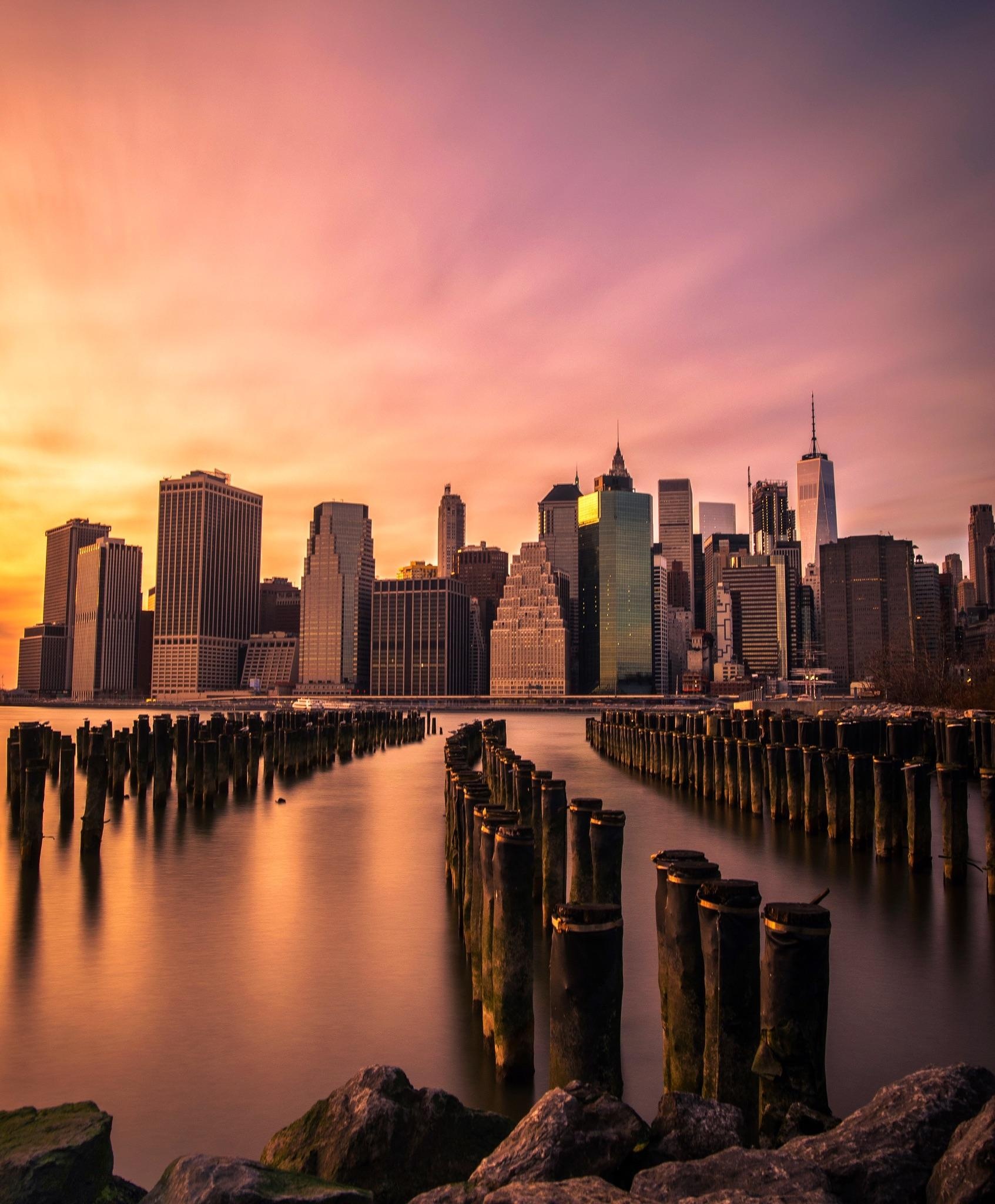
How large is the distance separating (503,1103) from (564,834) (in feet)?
17.4

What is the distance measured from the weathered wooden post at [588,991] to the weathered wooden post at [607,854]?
3.86 metres

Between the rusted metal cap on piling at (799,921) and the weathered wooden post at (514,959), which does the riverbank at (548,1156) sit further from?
the weathered wooden post at (514,959)

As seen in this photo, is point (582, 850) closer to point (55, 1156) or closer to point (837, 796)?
point (55, 1156)

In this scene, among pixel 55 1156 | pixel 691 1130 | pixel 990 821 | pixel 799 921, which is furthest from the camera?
pixel 990 821

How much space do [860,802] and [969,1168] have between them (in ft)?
49.4

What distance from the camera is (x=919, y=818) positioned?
653 inches

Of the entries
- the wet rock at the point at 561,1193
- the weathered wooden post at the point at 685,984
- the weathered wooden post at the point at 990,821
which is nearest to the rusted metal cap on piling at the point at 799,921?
the weathered wooden post at the point at 685,984

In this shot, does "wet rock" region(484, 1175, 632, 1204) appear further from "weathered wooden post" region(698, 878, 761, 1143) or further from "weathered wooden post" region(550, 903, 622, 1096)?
"weathered wooden post" region(698, 878, 761, 1143)

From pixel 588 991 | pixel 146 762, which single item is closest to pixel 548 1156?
pixel 588 991

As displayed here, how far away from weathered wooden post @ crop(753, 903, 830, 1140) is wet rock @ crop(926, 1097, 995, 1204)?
142 centimetres

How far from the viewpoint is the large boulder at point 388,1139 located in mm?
5719

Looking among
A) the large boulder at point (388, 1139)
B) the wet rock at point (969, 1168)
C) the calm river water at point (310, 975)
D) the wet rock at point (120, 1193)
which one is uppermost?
the wet rock at point (969, 1168)

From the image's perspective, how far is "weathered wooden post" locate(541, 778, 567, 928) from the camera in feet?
43.0

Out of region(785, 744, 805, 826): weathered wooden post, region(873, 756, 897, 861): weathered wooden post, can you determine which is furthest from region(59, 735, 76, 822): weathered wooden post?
region(873, 756, 897, 861): weathered wooden post
